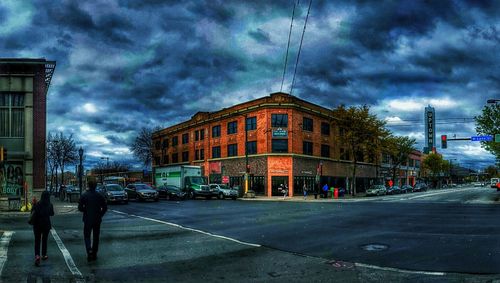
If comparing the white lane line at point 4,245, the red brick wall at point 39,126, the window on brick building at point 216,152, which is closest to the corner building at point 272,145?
the window on brick building at point 216,152

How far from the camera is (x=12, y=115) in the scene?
25.5 metres

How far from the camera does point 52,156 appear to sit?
64.1m

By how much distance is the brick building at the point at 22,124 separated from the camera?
25.2 metres

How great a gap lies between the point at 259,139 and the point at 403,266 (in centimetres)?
4466

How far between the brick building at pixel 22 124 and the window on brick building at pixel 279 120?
30523 mm

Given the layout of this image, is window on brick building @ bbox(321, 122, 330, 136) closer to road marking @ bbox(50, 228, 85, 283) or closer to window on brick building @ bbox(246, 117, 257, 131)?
window on brick building @ bbox(246, 117, 257, 131)

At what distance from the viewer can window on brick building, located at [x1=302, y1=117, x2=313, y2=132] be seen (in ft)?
180

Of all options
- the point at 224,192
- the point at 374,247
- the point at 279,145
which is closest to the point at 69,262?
the point at 374,247

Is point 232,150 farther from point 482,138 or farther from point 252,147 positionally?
point 482,138

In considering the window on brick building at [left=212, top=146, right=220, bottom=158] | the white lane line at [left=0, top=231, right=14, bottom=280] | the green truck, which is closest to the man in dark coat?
the white lane line at [left=0, top=231, right=14, bottom=280]

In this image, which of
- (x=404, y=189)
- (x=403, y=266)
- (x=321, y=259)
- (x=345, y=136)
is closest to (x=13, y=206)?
(x=321, y=259)

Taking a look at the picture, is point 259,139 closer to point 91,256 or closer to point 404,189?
point 404,189

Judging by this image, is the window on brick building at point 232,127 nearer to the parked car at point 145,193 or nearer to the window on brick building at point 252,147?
the window on brick building at point 252,147

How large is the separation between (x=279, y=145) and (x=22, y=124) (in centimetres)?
3166
